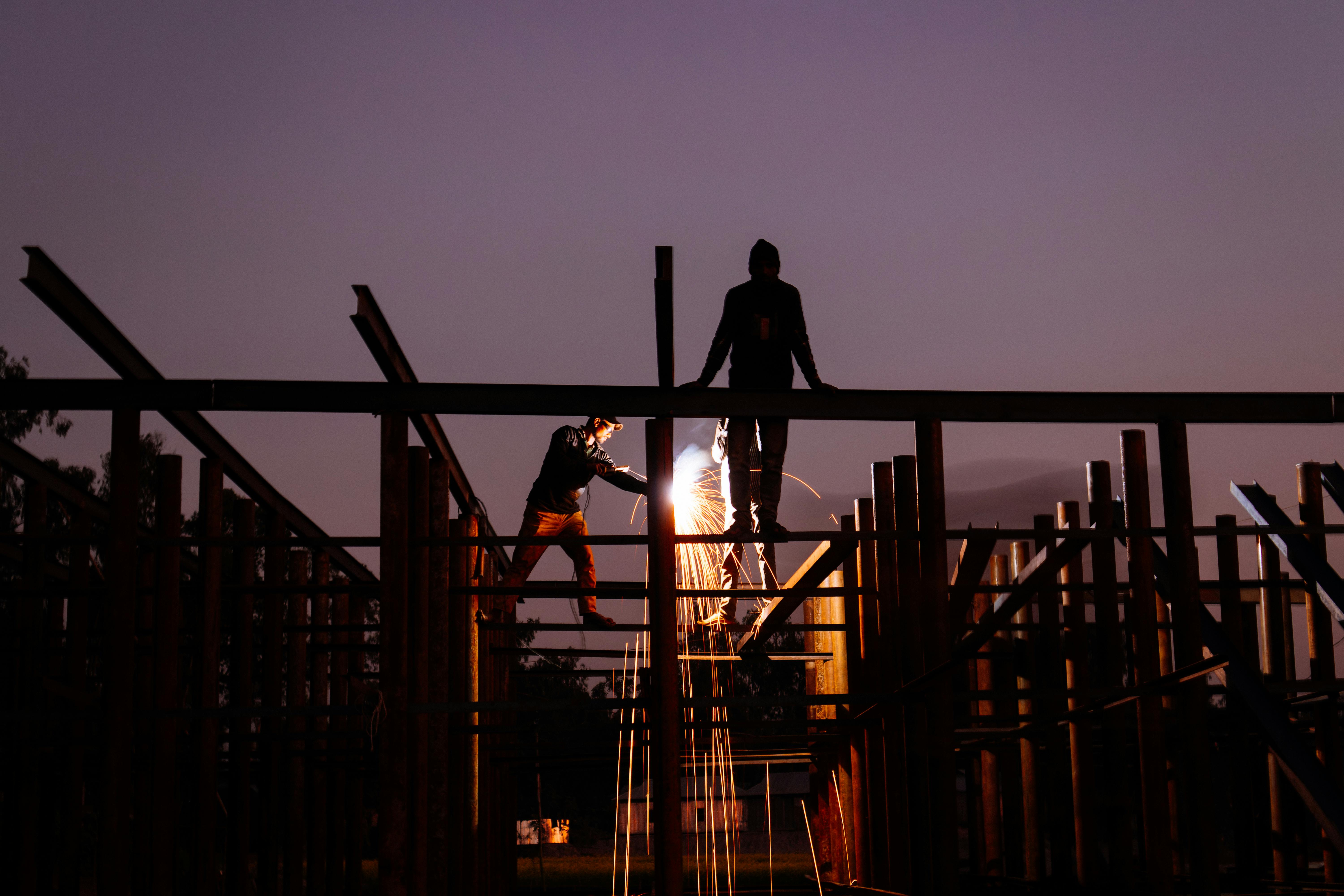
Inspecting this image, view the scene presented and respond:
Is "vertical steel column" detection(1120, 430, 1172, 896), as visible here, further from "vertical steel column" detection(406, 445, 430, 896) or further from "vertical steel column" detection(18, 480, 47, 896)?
"vertical steel column" detection(18, 480, 47, 896)

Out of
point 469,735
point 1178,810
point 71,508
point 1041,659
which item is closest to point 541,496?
point 469,735

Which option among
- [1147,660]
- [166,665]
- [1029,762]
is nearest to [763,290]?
[1147,660]

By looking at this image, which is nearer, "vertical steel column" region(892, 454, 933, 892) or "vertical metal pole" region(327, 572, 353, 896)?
"vertical steel column" region(892, 454, 933, 892)

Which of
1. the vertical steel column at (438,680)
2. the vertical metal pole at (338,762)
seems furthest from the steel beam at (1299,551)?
the vertical metal pole at (338,762)

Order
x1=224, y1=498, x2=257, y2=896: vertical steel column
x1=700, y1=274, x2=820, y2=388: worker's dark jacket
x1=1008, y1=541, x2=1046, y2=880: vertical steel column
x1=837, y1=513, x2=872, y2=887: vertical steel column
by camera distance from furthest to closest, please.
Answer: x1=1008, y1=541, x2=1046, y2=880: vertical steel column
x1=837, y1=513, x2=872, y2=887: vertical steel column
x1=224, y1=498, x2=257, y2=896: vertical steel column
x1=700, y1=274, x2=820, y2=388: worker's dark jacket

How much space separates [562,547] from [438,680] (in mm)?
1884

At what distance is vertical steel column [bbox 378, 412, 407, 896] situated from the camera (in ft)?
28.5

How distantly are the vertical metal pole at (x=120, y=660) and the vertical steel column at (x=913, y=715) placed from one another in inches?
203

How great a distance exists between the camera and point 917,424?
945 centimetres

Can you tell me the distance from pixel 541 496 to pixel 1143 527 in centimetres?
500

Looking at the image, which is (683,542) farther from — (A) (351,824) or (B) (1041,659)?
(A) (351,824)

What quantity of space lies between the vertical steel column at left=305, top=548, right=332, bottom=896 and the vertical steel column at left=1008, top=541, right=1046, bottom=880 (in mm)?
7397

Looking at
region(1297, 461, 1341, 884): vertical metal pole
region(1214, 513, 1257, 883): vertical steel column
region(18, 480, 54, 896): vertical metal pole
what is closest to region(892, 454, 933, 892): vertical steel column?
region(1214, 513, 1257, 883): vertical steel column

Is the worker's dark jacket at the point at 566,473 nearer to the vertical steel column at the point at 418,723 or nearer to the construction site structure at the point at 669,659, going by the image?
the construction site structure at the point at 669,659
